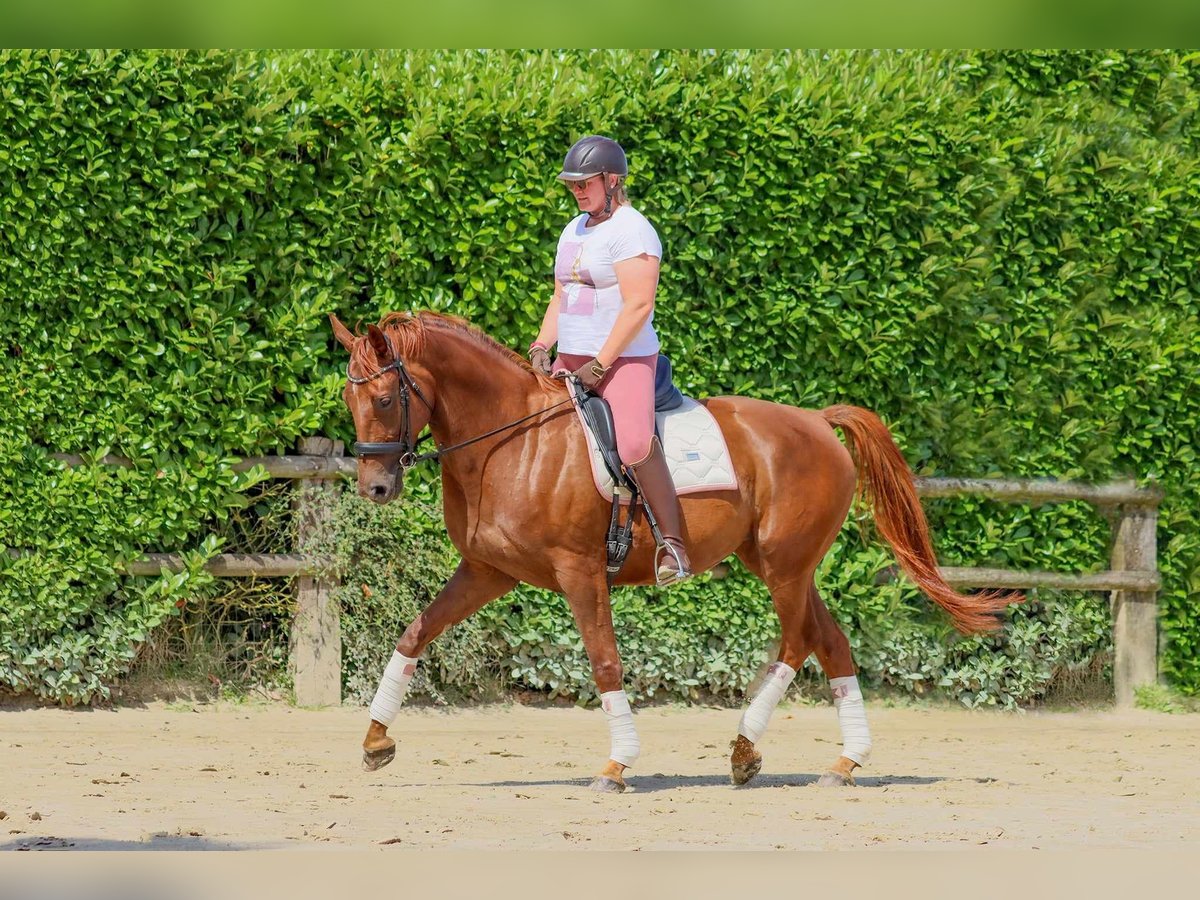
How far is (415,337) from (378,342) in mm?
173

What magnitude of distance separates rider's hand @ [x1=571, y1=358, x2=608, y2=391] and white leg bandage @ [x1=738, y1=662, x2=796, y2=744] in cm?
146

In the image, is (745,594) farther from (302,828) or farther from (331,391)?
(302,828)

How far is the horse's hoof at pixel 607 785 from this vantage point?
5.45 metres

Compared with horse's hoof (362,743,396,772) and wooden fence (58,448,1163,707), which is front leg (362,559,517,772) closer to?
horse's hoof (362,743,396,772)

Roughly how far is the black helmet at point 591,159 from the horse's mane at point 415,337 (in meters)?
0.75

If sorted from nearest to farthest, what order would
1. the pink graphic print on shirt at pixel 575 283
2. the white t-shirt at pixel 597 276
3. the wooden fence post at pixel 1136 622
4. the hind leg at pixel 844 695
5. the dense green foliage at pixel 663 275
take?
1. the white t-shirt at pixel 597 276
2. the pink graphic print on shirt at pixel 575 283
3. the hind leg at pixel 844 695
4. the dense green foliage at pixel 663 275
5. the wooden fence post at pixel 1136 622

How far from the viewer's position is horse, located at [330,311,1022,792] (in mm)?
5371

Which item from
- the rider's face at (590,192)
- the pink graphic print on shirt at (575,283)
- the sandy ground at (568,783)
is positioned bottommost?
the sandy ground at (568,783)

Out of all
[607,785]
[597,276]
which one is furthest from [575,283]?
[607,785]

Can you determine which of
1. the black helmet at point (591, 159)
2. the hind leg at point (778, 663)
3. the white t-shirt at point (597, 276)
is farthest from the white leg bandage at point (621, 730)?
the black helmet at point (591, 159)

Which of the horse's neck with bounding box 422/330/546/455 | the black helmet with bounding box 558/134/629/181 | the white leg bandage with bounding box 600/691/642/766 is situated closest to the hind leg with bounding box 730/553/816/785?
the white leg bandage with bounding box 600/691/642/766

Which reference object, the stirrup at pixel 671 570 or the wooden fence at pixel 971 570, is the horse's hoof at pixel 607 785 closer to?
the stirrup at pixel 671 570

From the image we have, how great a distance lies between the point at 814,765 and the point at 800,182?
3.31 m

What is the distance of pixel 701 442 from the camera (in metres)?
5.81
